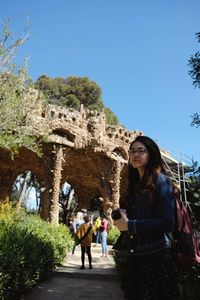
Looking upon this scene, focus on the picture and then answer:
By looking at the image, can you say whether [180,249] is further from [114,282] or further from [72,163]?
[72,163]

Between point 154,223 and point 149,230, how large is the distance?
0.05m

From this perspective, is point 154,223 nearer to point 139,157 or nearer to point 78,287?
point 139,157

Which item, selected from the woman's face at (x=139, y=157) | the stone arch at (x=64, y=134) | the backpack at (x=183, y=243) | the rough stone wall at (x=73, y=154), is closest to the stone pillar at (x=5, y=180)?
the rough stone wall at (x=73, y=154)

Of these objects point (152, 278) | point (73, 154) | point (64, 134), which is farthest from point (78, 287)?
point (73, 154)

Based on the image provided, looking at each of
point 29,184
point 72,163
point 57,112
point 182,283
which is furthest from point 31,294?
point 29,184

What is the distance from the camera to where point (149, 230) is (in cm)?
175

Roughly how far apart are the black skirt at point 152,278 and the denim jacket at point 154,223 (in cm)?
5

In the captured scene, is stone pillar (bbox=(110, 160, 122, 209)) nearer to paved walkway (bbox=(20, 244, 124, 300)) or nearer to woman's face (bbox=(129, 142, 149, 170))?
paved walkway (bbox=(20, 244, 124, 300))

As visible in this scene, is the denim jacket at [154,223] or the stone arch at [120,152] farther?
the stone arch at [120,152]

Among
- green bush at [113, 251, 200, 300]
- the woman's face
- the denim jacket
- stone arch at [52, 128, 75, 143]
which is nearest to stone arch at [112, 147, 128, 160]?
stone arch at [52, 128, 75, 143]

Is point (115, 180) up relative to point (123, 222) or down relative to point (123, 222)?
up

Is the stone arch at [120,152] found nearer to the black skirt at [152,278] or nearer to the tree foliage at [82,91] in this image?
the tree foliage at [82,91]

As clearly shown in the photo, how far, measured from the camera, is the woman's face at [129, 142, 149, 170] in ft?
6.71

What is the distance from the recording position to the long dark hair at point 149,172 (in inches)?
76.1
